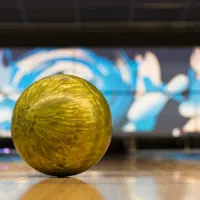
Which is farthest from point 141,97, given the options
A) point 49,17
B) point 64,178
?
point 64,178

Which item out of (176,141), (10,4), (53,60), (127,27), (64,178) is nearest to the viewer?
(64,178)

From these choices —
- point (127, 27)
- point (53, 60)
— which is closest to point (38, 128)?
point (127, 27)

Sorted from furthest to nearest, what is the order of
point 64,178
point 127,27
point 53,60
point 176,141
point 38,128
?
point 53,60, point 127,27, point 176,141, point 64,178, point 38,128

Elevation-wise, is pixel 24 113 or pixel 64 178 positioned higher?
pixel 24 113

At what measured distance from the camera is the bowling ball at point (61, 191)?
0.84 metres

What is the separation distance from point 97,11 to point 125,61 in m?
1.35

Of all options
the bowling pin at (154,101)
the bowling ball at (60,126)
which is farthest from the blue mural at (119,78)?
the bowling ball at (60,126)

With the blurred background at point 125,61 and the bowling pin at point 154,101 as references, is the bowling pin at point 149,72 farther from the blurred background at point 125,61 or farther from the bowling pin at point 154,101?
the bowling pin at point 154,101

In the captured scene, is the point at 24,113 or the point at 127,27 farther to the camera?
the point at 127,27

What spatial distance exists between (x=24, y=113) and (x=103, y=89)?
5.16 metres

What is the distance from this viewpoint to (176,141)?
5289 millimetres

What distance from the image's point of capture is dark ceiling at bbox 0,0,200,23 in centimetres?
477

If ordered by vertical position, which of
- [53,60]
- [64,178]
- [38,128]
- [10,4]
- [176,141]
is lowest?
[176,141]

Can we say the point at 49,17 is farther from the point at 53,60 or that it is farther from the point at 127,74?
the point at 127,74
